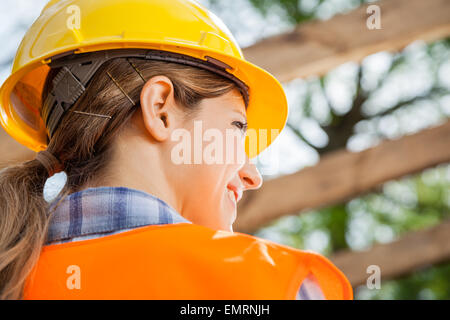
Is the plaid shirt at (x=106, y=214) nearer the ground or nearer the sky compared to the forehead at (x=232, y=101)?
nearer the ground

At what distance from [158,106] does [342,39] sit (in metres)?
1.99

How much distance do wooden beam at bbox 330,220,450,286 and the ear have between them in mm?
3329

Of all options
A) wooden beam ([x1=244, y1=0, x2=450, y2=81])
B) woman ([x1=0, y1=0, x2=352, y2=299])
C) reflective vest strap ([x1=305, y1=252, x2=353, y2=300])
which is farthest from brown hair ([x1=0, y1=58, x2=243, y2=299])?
wooden beam ([x1=244, y1=0, x2=450, y2=81])

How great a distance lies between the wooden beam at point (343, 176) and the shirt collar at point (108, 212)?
243cm

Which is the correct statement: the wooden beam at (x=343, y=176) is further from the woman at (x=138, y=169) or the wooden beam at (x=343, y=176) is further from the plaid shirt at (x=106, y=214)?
the plaid shirt at (x=106, y=214)

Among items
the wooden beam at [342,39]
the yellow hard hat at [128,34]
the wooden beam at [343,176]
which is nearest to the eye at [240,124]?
the yellow hard hat at [128,34]

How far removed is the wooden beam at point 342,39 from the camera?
2965 mm

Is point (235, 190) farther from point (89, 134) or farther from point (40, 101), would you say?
point (40, 101)

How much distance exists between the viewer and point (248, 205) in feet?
11.7

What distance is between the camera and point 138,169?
4.10 ft

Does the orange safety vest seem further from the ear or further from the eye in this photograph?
the eye

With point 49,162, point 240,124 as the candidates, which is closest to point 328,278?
point 240,124
